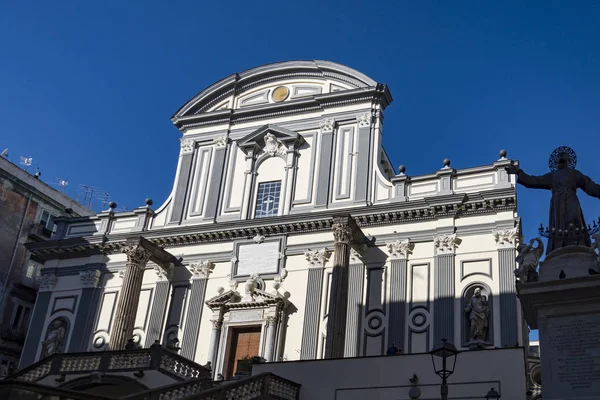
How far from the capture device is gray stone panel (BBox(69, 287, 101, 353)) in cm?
3228

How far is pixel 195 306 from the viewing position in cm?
3072

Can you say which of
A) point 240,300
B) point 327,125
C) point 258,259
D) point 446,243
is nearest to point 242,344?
point 240,300

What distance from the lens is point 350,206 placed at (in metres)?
30.4

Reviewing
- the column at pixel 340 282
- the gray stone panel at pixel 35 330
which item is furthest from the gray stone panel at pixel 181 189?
the column at pixel 340 282

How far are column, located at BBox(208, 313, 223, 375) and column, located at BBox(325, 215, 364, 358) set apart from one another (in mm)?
5254

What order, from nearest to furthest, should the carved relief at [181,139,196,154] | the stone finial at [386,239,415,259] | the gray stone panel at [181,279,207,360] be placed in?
the stone finial at [386,239,415,259], the gray stone panel at [181,279,207,360], the carved relief at [181,139,196,154]

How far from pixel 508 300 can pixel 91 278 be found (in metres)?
18.8

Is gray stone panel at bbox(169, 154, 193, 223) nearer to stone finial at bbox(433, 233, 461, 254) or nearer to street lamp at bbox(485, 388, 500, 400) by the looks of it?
stone finial at bbox(433, 233, 461, 254)

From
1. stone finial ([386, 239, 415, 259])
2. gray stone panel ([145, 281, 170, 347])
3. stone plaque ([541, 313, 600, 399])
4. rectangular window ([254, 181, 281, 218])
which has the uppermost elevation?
rectangular window ([254, 181, 281, 218])

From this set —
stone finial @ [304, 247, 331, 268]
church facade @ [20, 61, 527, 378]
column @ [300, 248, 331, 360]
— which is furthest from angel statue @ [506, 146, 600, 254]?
stone finial @ [304, 247, 331, 268]

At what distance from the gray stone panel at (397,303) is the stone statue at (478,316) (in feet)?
8.07

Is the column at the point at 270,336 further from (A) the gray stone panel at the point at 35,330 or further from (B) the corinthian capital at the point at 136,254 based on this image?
(A) the gray stone panel at the point at 35,330

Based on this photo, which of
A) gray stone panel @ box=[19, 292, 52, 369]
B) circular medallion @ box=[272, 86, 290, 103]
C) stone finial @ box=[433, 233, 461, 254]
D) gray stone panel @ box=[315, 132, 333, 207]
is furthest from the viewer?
circular medallion @ box=[272, 86, 290, 103]

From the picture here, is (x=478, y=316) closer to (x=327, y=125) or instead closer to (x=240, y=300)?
(x=240, y=300)
